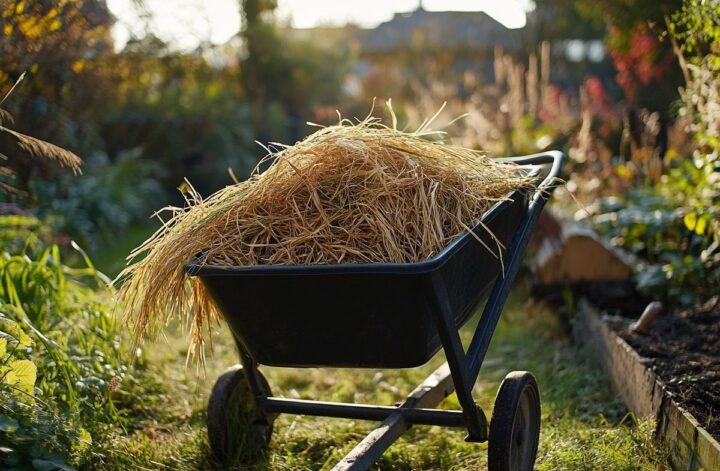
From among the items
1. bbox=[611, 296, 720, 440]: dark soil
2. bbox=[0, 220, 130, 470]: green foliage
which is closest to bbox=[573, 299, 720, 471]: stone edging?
bbox=[611, 296, 720, 440]: dark soil

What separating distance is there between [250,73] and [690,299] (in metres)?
11.6

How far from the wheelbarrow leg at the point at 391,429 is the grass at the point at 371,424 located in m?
0.24

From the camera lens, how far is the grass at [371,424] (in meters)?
2.52

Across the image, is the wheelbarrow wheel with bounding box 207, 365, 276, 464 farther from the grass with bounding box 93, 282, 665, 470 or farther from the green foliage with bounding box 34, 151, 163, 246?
the green foliage with bounding box 34, 151, 163, 246

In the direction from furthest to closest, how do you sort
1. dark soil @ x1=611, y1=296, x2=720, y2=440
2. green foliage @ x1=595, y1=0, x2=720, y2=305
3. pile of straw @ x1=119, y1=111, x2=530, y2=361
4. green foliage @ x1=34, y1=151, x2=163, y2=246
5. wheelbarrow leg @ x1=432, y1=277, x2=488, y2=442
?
green foliage @ x1=34, y1=151, x2=163, y2=246 < green foliage @ x1=595, y1=0, x2=720, y2=305 < dark soil @ x1=611, y1=296, x2=720, y2=440 < pile of straw @ x1=119, y1=111, x2=530, y2=361 < wheelbarrow leg @ x1=432, y1=277, x2=488, y2=442

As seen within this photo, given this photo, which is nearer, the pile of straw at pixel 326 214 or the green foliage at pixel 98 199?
the pile of straw at pixel 326 214

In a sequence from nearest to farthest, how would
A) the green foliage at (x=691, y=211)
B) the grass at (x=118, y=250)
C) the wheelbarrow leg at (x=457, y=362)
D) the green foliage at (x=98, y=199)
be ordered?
the wheelbarrow leg at (x=457, y=362), the green foliage at (x=691, y=211), the grass at (x=118, y=250), the green foliage at (x=98, y=199)

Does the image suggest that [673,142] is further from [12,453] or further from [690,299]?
[12,453]

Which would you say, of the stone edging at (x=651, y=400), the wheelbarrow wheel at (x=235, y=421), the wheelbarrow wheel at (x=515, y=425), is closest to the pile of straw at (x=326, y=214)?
the wheelbarrow wheel at (x=235, y=421)

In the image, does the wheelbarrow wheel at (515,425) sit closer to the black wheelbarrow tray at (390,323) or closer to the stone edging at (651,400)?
A: the black wheelbarrow tray at (390,323)

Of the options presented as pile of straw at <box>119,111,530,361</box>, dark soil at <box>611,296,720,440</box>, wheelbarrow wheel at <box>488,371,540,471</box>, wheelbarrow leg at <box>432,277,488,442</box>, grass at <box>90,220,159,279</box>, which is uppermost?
pile of straw at <box>119,111,530,361</box>

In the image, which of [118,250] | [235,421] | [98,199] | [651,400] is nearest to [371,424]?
[235,421]

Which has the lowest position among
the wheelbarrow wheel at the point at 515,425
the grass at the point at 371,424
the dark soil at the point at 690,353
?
the grass at the point at 371,424

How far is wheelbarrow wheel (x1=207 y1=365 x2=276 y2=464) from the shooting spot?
2547 millimetres
